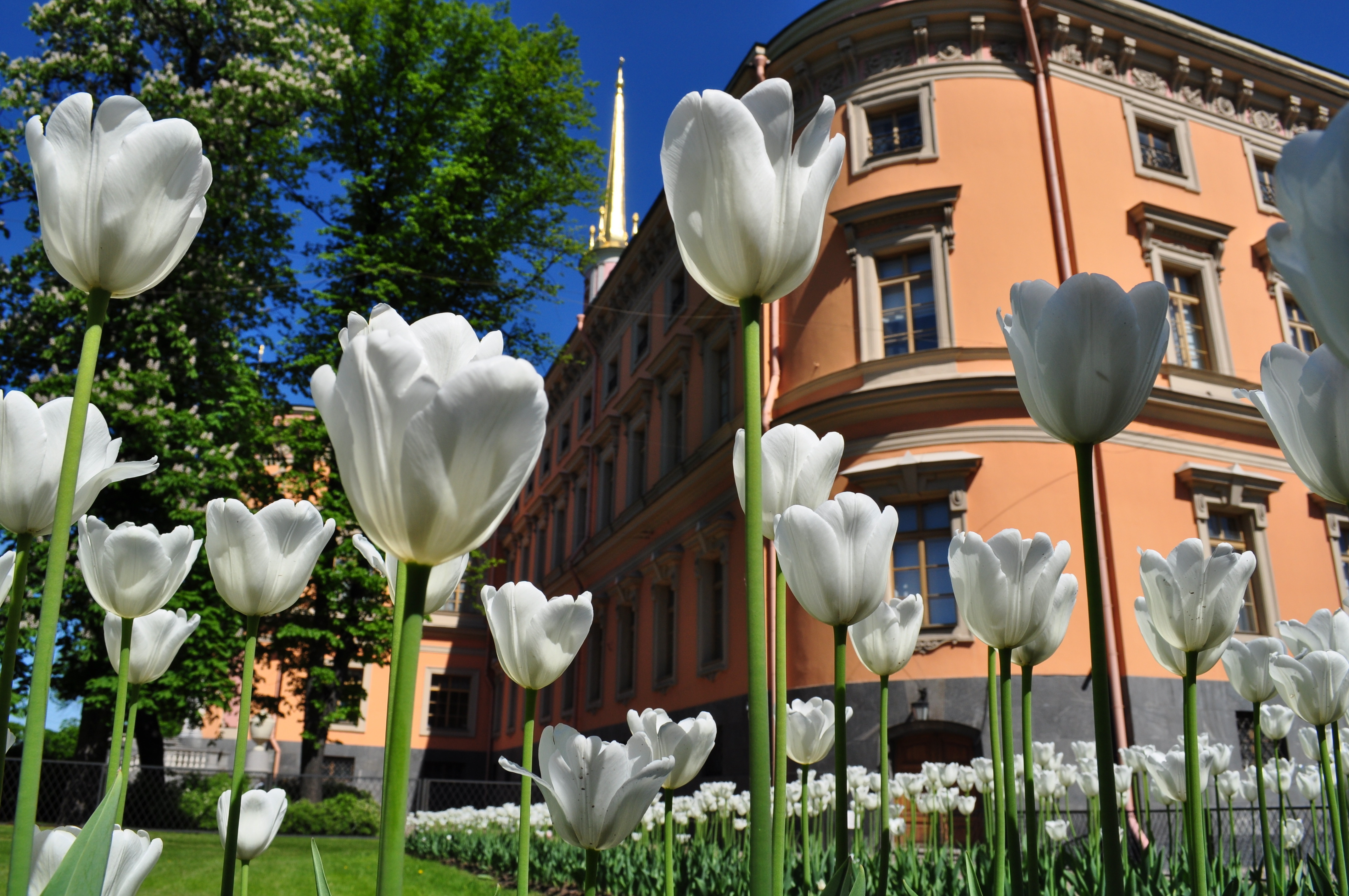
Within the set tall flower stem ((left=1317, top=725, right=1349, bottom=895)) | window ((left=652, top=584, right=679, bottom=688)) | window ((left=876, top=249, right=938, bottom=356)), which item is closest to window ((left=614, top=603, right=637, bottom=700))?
window ((left=652, top=584, right=679, bottom=688))

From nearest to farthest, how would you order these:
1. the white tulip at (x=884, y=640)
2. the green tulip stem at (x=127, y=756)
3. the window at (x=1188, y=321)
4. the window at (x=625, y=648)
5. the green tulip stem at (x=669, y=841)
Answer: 1. the green tulip stem at (x=127, y=756)
2. the green tulip stem at (x=669, y=841)
3. the white tulip at (x=884, y=640)
4. the window at (x=1188, y=321)
5. the window at (x=625, y=648)

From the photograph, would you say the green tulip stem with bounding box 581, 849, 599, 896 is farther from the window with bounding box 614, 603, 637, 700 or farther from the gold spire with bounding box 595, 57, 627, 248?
the gold spire with bounding box 595, 57, 627, 248

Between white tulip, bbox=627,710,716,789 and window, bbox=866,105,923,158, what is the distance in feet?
44.3

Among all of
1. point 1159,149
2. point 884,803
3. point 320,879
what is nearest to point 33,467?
point 320,879

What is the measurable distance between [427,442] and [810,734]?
1676mm

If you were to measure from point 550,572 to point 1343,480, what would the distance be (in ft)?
85.2

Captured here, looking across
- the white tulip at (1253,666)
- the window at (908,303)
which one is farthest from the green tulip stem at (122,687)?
the window at (908,303)

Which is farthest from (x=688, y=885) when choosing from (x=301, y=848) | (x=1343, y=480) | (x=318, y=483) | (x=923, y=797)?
(x=318, y=483)

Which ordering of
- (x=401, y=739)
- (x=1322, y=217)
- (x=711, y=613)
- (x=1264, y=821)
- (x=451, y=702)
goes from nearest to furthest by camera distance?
(x=1322, y=217) < (x=401, y=739) < (x=1264, y=821) < (x=711, y=613) < (x=451, y=702)

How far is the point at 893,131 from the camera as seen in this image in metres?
14.5

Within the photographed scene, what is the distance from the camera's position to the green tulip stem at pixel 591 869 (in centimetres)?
132

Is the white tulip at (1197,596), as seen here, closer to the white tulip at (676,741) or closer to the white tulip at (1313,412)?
the white tulip at (1313,412)

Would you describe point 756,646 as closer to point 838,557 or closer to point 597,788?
point 838,557

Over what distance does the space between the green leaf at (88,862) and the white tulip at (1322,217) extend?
3.66ft
